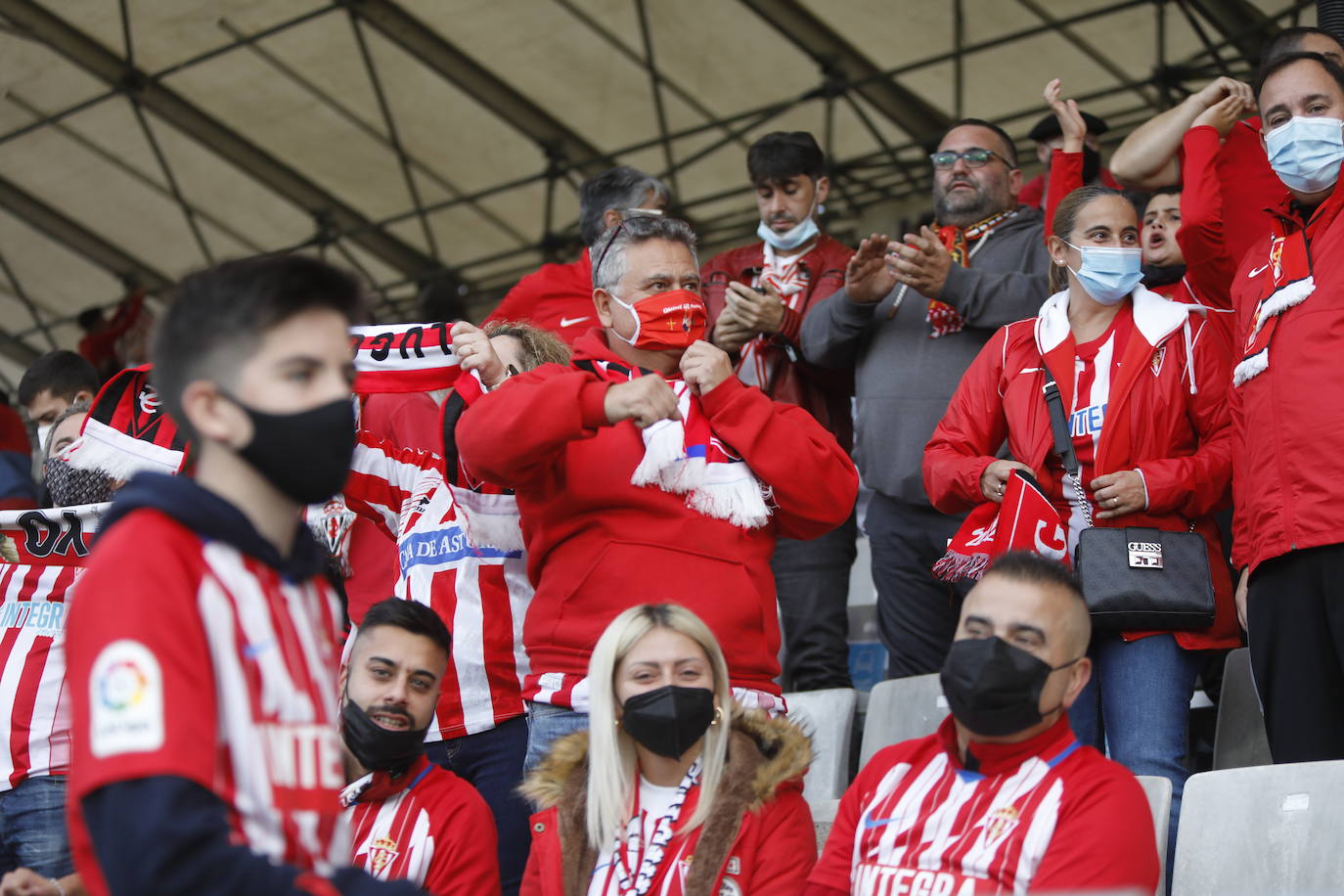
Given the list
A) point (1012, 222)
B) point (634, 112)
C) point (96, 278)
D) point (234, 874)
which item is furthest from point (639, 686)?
point (96, 278)

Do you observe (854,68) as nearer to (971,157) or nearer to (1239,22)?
(1239,22)

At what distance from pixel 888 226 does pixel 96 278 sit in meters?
6.45

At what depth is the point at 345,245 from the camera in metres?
11.7

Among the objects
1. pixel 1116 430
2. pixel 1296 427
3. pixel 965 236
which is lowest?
pixel 1296 427

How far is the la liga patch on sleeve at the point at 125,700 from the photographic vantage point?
181 cm

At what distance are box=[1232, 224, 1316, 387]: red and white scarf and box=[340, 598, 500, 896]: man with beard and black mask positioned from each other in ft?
6.94

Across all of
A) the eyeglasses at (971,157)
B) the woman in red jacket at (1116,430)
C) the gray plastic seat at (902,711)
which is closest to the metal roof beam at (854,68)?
the eyeglasses at (971,157)

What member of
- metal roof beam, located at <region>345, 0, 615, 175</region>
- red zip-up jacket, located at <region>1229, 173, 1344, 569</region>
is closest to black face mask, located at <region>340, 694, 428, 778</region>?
red zip-up jacket, located at <region>1229, 173, 1344, 569</region>

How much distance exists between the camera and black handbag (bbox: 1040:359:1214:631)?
377 cm

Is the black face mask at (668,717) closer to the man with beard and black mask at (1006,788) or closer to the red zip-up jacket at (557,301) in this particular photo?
the man with beard and black mask at (1006,788)

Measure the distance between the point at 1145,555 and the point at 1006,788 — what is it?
1088 millimetres

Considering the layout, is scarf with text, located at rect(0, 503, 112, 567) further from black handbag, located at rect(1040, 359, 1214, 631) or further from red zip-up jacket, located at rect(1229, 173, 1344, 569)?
red zip-up jacket, located at rect(1229, 173, 1344, 569)

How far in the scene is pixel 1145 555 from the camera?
3.84 metres

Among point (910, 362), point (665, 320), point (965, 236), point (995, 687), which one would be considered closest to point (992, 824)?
point (995, 687)
